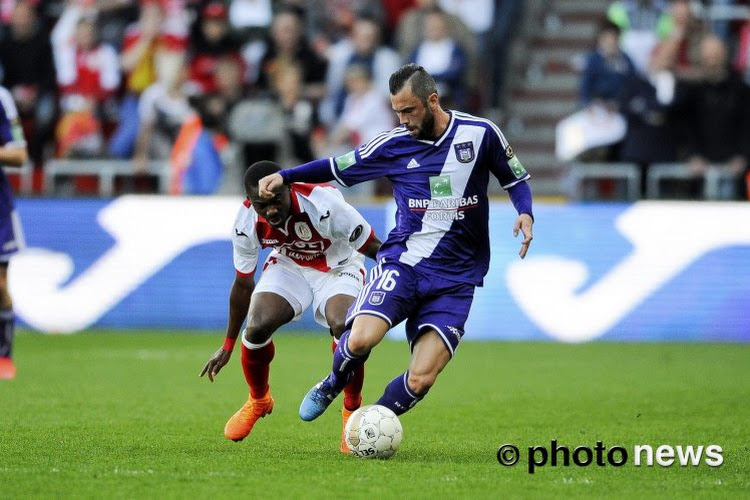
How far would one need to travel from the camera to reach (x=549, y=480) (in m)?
6.77

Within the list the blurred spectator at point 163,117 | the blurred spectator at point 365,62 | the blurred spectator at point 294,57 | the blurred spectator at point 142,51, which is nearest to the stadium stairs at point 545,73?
the blurred spectator at point 365,62

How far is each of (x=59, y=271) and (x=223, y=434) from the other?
8.04 m

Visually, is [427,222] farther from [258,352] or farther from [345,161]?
[258,352]

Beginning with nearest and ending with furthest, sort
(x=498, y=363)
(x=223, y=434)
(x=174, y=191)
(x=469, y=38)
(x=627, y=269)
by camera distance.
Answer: (x=223, y=434)
(x=498, y=363)
(x=627, y=269)
(x=174, y=191)
(x=469, y=38)

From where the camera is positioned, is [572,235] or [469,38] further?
[469,38]

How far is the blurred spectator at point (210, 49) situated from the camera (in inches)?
725

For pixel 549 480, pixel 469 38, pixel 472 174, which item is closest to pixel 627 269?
pixel 469 38

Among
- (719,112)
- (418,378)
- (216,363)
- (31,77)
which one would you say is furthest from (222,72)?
(418,378)

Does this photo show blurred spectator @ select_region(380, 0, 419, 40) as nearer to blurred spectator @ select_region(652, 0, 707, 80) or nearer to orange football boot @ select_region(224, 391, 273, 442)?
blurred spectator @ select_region(652, 0, 707, 80)

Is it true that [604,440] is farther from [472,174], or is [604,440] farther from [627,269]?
[627,269]

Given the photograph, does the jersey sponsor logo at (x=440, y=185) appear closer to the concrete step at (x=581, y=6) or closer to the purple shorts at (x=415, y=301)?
the purple shorts at (x=415, y=301)

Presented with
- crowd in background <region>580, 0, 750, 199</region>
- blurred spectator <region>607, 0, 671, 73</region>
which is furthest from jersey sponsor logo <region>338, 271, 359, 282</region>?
blurred spectator <region>607, 0, 671, 73</region>

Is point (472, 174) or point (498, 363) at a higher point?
point (472, 174)

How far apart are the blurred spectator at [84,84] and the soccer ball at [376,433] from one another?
1117 centimetres
